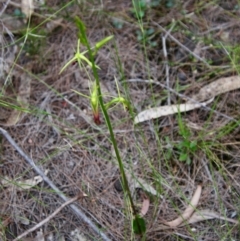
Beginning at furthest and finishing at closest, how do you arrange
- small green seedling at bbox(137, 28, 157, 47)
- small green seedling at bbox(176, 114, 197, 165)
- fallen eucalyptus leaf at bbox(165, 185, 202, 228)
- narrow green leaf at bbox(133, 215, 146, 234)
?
1. small green seedling at bbox(137, 28, 157, 47)
2. small green seedling at bbox(176, 114, 197, 165)
3. fallen eucalyptus leaf at bbox(165, 185, 202, 228)
4. narrow green leaf at bbox(133, 215, 146, 234)

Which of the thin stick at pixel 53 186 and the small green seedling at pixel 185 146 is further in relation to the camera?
the small green seedling at pixel 185 146

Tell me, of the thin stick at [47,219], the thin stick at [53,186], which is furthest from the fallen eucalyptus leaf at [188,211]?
the thin stick at [47,219]

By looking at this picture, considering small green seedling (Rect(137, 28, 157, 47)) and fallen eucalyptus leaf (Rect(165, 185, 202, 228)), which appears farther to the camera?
small green seedling (Rect(137, 28, 157, 47))

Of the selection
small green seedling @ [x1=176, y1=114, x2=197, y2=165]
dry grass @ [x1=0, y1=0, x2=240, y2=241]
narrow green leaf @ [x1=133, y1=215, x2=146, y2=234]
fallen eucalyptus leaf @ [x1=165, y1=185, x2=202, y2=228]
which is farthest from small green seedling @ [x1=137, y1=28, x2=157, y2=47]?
narrow green leaf @ [x1=133, y1=215, x2=146, y2=234]

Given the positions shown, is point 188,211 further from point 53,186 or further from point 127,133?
point 53,186

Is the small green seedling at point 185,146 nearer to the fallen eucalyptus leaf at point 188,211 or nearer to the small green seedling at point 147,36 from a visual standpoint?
the fallen eucalyptus leaf at point 188,211

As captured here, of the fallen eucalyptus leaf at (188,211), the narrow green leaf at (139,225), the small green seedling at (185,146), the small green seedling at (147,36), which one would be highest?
the small green seedling at (147,36)

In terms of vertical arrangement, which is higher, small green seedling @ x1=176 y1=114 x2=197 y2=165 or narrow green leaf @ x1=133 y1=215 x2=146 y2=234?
small green seedling @ x1=176 y1=114 x2=197 y2=165

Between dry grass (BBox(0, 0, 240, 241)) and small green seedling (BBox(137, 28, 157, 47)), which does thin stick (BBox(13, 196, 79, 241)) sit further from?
small green seedling (BBox(137, 28, 157, 47))
